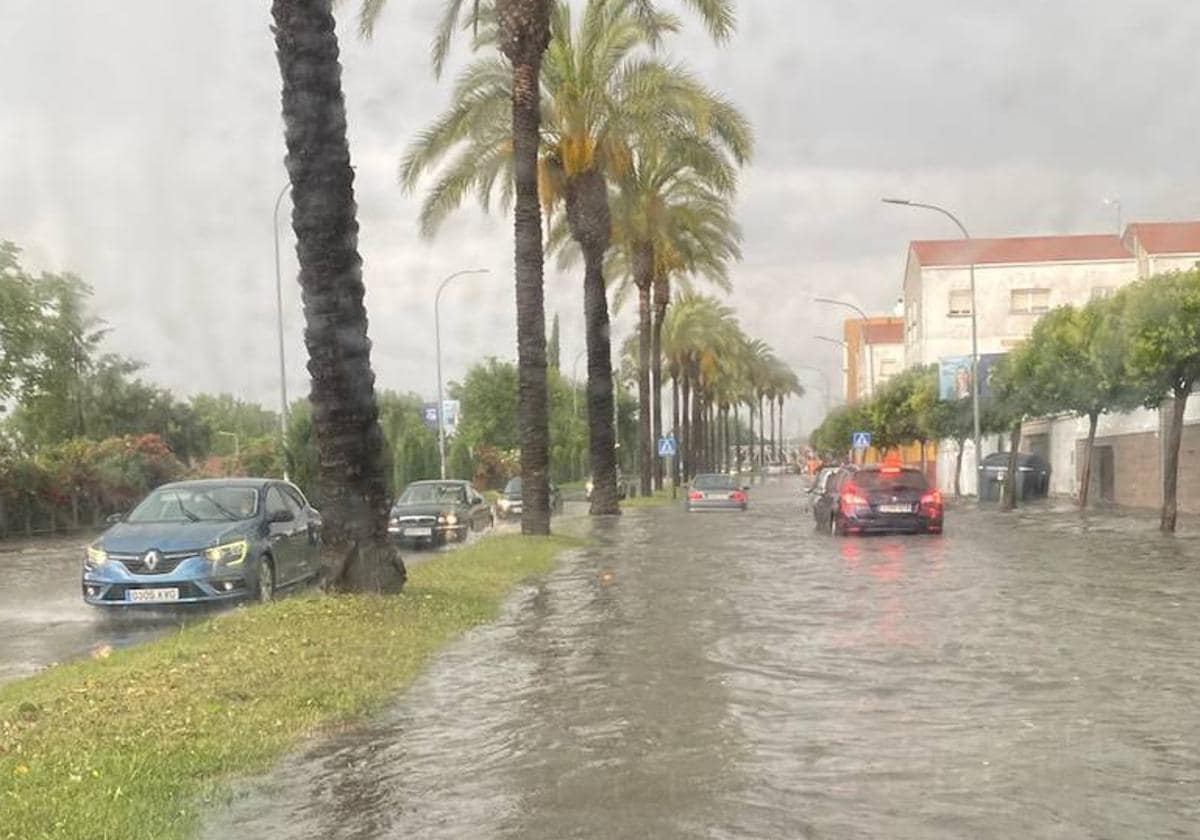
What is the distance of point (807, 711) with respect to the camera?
9.14 m

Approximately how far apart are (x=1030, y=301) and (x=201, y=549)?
6238 centimetres

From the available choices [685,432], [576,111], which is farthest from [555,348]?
[576,111]

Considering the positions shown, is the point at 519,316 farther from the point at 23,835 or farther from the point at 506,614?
the point at 23,835

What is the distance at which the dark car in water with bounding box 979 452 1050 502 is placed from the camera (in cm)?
5200

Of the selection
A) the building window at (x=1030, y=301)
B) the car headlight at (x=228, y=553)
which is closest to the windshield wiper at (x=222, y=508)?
the car headlight at (x=228, y=553)

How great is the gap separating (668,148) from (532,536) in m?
11.6

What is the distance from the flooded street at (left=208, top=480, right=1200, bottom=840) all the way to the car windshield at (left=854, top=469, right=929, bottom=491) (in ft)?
37.0

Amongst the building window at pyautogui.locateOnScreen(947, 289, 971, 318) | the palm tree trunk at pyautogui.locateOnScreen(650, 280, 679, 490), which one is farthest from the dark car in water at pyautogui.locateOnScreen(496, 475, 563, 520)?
the building window at pyautogui.locateOnScreen(947, 289, 971, 318)

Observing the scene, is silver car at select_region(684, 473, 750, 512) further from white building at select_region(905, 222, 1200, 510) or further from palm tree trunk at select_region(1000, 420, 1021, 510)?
white building at select_region(905, 222, 1200, 510)

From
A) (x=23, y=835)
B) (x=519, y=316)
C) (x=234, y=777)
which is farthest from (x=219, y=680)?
(x=519, y=316)

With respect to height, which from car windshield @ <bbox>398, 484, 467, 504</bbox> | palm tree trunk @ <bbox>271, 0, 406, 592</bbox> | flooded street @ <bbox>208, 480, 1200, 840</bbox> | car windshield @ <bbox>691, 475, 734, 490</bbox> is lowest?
flooded street @ <bbox>208, 480, 1200, 840</bbox>

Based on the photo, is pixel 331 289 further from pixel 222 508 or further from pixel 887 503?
pixel 887 503

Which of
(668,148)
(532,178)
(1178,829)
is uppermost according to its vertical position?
(668,148)

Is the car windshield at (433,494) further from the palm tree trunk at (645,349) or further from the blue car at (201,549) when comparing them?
the palm tree trunk at (645,349)
